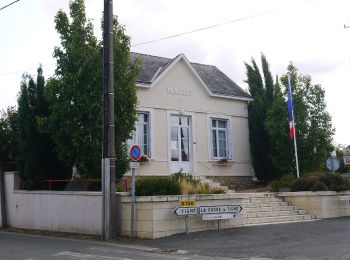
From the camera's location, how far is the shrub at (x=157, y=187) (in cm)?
1604

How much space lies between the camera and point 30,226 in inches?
757

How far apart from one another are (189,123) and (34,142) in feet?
26.7

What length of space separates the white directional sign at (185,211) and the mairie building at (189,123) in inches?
277

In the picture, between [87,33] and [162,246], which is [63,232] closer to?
[162,246]

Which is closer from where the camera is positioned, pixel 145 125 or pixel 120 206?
pixel 120 206

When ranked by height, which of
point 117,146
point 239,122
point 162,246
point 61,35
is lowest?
point 162,246

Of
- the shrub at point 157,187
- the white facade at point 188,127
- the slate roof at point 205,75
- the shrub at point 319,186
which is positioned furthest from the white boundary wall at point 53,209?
the shrub at point 319,186

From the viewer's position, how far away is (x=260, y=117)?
26.5 m

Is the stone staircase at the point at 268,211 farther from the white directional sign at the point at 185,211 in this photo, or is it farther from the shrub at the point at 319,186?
the white directional sign at the point at 185,211

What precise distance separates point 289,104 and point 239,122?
4353 mm

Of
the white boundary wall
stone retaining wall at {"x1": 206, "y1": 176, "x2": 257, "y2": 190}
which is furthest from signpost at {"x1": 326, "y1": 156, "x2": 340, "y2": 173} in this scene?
the white boundary wall

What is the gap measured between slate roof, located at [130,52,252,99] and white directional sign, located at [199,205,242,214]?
829cm

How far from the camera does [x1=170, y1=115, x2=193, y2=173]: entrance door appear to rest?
24.1 metres

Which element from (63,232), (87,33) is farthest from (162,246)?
(87,33)
